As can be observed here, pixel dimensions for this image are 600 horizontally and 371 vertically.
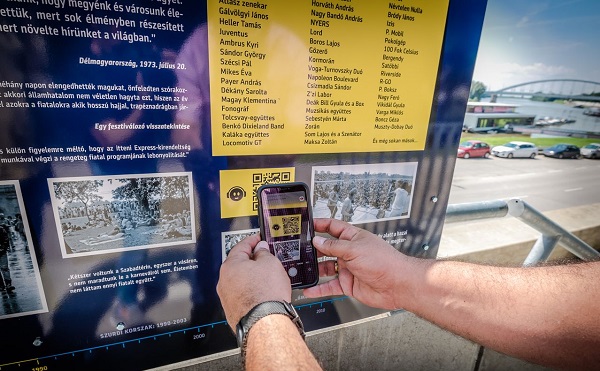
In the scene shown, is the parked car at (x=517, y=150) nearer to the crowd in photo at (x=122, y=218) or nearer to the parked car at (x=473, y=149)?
the parked car at (x=473, y=149)

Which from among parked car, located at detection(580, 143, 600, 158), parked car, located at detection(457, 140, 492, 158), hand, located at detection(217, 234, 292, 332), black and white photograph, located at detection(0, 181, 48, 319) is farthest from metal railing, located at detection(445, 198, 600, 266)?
parked car, located at detection(580, 143, 600, 158)

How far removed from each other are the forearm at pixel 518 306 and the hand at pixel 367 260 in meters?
0.06

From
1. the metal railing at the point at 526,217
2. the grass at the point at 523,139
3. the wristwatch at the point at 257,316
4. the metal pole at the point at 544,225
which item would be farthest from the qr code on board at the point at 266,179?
the grass at the point at 523,139

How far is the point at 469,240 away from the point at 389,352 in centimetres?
145

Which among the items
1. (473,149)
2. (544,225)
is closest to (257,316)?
(544,225)

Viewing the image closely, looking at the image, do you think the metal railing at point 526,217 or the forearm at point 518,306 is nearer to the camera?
the forearm at point 518,306

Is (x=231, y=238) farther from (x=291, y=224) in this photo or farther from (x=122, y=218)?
(x=122, y=218)

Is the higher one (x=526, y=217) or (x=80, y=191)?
(x=80, y=191)

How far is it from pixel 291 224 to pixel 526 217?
57.7 inches

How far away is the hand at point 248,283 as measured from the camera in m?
0.85

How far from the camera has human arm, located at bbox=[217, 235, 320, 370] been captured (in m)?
0.72

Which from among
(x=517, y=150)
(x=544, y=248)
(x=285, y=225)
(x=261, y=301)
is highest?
(x=285, y=225)

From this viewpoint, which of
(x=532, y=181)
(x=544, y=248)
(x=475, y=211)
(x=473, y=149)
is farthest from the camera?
(x=473, y=149)

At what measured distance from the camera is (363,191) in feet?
4.12
